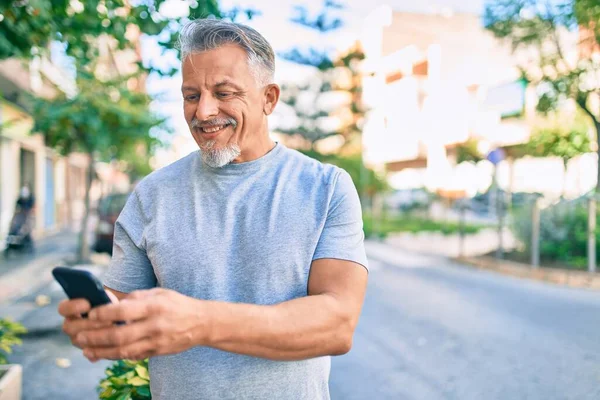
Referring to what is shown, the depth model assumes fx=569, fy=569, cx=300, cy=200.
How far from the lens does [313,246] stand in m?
1.32

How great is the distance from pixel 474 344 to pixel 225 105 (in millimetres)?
4964

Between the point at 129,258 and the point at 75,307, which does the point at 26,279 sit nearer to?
the point at 129,258

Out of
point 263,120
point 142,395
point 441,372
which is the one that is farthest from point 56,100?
point 263,120

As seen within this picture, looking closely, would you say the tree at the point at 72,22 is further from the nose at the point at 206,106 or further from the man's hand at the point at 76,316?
the man's hand at the point at 76,316

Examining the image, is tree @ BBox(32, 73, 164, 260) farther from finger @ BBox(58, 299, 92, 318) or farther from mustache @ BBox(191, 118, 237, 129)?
finger @ BBox(58, 299, 92, 318)

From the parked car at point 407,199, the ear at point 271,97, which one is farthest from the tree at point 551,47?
the parked car at point 407,199

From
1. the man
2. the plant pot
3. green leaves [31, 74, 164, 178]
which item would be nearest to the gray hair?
the man

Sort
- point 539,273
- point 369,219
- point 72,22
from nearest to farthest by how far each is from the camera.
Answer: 1. point 72,22
2. point 539,273
3. point 369,219

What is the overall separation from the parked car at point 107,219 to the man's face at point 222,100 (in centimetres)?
1091

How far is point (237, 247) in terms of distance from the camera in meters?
1.36

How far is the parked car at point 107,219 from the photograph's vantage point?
12.0 metres

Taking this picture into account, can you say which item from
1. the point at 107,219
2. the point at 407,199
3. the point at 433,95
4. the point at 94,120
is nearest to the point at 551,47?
the point at 94,120

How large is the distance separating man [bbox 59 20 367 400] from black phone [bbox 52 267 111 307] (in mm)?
247

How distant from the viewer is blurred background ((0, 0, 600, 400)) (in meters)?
3.98
